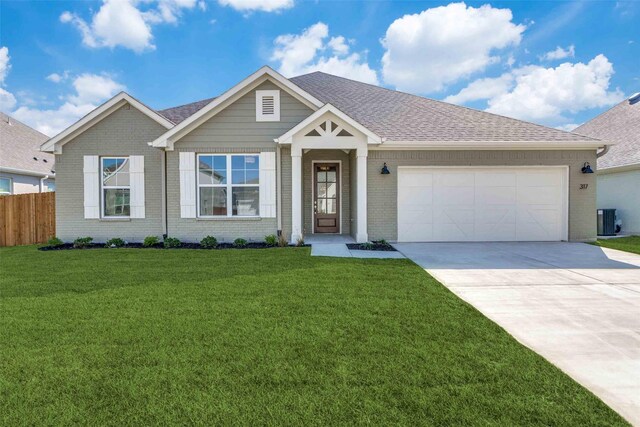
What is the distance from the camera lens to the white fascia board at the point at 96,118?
9875 millimetres

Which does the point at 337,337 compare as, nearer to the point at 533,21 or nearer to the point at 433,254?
the point at 433,254

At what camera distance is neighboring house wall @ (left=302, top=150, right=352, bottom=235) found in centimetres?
1155

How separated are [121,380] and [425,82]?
58.8 feet

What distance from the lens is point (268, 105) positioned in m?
9.95

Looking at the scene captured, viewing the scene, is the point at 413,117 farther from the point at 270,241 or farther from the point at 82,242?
the point at 82,242

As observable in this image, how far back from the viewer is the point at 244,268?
21.6 ft

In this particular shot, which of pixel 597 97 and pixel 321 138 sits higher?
pixel 597 97

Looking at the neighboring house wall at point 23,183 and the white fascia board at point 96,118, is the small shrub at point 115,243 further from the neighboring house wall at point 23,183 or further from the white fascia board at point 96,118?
the neighboring house wall at point 23,183

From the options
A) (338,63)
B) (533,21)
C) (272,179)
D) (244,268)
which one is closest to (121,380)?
→ (244,268)

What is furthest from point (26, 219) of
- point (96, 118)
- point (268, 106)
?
point (268, 106)

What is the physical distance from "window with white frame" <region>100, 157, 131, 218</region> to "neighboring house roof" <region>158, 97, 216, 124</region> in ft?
7.74

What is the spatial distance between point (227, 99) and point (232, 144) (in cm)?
129

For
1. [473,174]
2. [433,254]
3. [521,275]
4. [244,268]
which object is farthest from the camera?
[473,174]

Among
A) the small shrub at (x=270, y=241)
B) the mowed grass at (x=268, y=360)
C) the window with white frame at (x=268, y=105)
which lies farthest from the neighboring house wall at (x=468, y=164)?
the mowed grass at (x=268, y=360)
